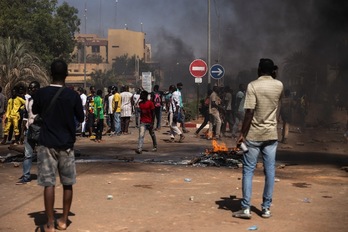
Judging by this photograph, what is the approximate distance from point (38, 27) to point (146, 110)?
31.6m

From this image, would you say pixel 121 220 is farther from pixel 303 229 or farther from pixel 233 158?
pixel 233 158

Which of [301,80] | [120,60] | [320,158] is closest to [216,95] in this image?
[320,158]

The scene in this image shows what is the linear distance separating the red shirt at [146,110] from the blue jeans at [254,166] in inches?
262

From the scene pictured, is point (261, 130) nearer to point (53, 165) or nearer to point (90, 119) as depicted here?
point (53, 165)

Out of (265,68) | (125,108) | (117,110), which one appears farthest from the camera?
(125,108)

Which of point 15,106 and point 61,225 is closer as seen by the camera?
point 61,225

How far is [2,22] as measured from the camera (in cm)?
3616

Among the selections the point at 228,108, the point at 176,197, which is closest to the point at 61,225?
the point at 176,197

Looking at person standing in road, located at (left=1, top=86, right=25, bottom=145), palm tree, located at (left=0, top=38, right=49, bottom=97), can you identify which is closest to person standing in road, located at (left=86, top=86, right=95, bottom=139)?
person standing in road, located at (left=1, top=86, right=25, bottom=145)

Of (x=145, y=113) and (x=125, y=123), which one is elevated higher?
(x=145, y=113)

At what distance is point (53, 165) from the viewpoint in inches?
224

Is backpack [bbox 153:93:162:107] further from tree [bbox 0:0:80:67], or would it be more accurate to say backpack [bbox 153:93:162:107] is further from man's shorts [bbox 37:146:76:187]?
tree [bbox 0:0:80:67]

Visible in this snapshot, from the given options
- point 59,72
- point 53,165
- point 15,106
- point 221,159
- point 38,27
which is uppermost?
point 38,27

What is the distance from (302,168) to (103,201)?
4.89 metres
